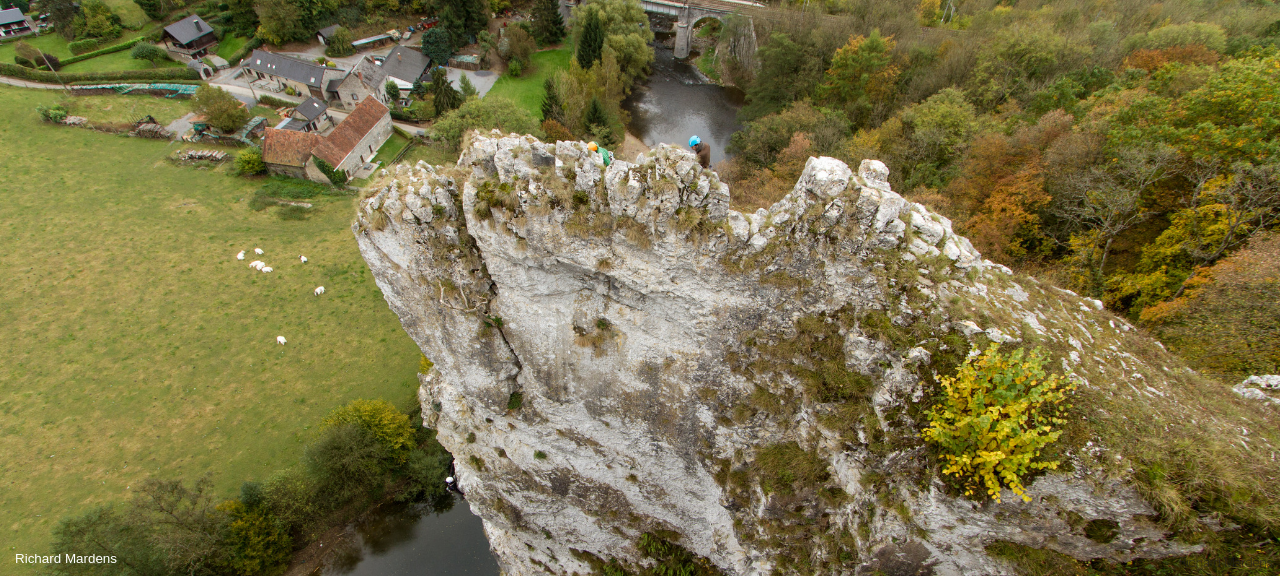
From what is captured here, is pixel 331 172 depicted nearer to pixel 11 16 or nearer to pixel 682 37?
pixel 682 37

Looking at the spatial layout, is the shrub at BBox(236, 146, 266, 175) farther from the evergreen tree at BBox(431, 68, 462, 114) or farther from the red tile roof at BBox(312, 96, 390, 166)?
the evergreen tree at BBox(431, 68, 462, 114)

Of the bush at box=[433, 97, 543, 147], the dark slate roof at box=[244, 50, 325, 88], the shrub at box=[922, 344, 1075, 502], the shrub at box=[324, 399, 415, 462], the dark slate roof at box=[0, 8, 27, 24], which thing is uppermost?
the shrub at box=[922, 344, 1075, 502]

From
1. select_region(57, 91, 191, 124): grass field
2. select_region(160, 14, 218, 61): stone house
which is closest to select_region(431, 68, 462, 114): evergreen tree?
select_region(57, 91, 191, 124): grass field

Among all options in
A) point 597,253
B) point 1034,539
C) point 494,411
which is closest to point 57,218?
point 494,411

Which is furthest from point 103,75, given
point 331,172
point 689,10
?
point 689,10

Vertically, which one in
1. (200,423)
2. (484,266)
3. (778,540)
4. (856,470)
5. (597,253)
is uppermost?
(597,253)

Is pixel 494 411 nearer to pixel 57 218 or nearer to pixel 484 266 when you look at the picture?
pixel 484 266
